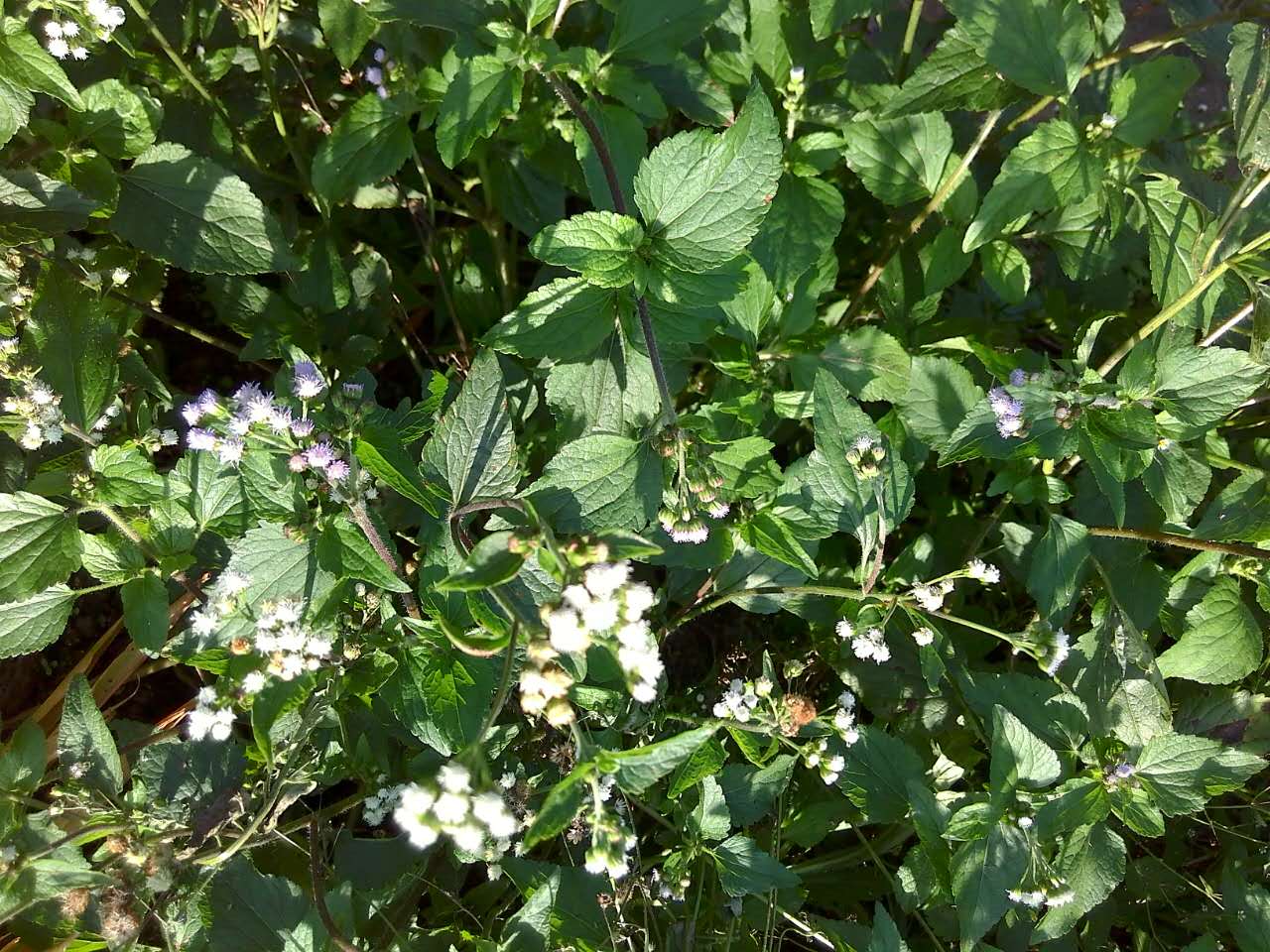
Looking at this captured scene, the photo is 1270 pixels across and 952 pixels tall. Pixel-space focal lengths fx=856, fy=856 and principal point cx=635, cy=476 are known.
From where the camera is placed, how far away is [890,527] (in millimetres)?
2635

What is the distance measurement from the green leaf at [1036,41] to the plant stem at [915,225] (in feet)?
1.09

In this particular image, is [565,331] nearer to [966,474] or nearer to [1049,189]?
[1049,189]

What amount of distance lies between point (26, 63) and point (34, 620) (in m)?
1.57

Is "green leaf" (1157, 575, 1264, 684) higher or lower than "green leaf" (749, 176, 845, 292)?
lower

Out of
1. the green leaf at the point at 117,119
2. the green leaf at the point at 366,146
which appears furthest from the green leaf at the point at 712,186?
the green leaf at the point at 117,119

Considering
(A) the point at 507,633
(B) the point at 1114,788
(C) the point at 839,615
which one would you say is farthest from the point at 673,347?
(B) the point at 1114,788

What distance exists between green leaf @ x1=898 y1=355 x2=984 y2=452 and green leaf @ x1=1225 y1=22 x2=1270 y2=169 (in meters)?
0.99

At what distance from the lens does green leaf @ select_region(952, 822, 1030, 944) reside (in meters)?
2.51

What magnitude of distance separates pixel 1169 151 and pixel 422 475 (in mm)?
3664

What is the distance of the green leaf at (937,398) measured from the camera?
114 inches

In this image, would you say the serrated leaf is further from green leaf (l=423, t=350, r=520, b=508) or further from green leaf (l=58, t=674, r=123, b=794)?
green leaf (l=58, t=674, r=123, b=794)

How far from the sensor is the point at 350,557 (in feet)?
6.96

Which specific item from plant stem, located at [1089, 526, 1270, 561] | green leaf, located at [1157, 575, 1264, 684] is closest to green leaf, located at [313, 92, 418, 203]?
plant stem, located at [1089, 526, 1270, 561]

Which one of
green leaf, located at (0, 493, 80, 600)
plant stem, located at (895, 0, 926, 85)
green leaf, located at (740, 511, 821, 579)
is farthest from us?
plant stem, located at (895, 0, 926, 85)
